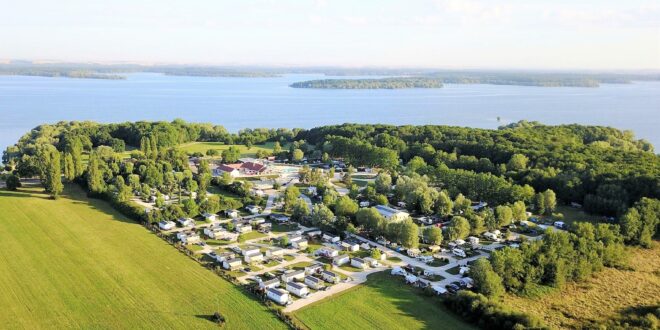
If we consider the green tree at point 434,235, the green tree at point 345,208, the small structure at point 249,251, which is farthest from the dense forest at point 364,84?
the small structure at point 249,251

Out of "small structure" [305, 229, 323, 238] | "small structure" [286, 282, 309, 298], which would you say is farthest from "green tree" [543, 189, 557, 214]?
"small structure" [286, 282, 309, 298]

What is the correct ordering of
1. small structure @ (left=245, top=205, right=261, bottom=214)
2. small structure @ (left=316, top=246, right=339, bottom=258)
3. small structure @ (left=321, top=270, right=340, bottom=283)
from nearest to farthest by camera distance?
small structure @ (left=321, top=270, right=340, bottom=283), small structure @ (left=316, top=246, right=339, bottom=258), small structure @ (left=245, top=205, right=261, bottom=214)

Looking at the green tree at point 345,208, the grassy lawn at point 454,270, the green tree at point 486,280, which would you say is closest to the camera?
the green tree at point 486,280

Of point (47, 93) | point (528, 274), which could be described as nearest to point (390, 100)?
point (47, 93)

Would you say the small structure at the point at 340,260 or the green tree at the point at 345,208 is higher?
the green tree at the point at 345,208

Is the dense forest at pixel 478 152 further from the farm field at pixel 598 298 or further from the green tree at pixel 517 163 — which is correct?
the farm field at pixel 598 298

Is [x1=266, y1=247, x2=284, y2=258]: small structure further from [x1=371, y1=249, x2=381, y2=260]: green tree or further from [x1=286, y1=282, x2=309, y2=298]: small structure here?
[x1=371, y1=249, x2=381, y2=260]: green tree

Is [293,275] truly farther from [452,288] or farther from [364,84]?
[364,84]
